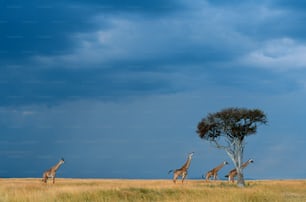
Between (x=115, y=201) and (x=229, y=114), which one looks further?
(x=229, y=114)

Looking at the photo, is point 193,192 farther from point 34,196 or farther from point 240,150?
point 240,150

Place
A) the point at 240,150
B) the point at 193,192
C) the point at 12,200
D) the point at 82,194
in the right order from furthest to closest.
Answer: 1. the point at 240,150
2. the point at 193,192
3. the point at 82,194
4. the point at 12,200

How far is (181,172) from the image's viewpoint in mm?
44000

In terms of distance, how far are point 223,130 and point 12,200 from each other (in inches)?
1174

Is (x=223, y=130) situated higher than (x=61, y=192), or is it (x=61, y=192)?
(x=223, y=130)

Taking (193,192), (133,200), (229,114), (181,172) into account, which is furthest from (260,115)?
(133,200)

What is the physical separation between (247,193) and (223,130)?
2545 cm

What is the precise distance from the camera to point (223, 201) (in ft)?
71.9

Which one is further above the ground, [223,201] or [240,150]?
[240,150]

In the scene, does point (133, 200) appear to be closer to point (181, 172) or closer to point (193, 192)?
point (193, 192)

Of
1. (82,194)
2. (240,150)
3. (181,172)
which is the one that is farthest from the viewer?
(240,150)

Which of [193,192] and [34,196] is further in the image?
[193,192]


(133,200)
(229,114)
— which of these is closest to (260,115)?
(229,114)

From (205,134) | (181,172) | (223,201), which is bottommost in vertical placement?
(223,201)
